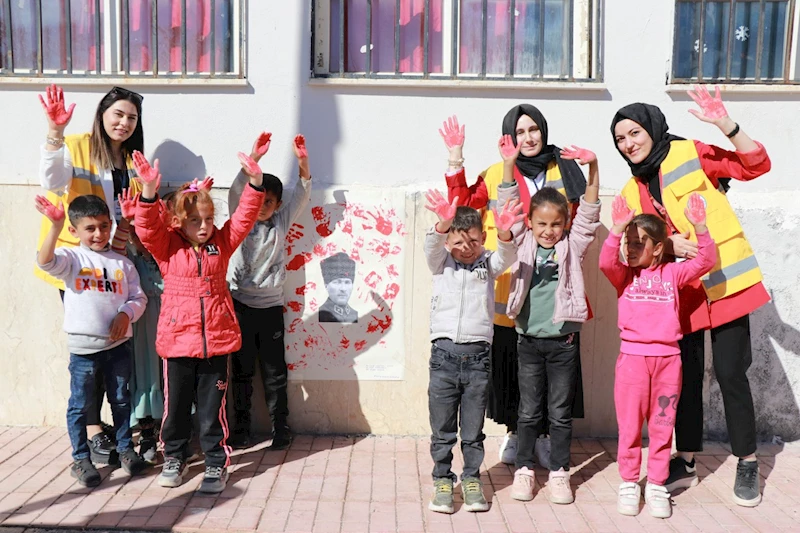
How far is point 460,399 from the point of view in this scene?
4078 mm

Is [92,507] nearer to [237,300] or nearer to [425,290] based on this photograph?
[237,300]

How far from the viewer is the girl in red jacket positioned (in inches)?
164

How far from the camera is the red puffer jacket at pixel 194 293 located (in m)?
4.16

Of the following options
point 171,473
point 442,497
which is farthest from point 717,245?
point 171,473

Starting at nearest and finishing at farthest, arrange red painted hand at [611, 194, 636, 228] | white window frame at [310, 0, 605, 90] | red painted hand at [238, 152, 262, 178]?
red painted hand at [611, 194, 636, 228], red painted hand at [238, 152, 262, 178], white window frame at [310, 0, 605, 90]

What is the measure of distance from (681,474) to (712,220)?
Answer: 1.46m

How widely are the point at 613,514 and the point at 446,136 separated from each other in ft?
7.29

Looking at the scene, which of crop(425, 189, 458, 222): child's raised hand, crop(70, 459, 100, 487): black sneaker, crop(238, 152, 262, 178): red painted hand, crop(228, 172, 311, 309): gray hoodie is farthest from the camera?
crop(228, 172, 311, 309): gray hoodie

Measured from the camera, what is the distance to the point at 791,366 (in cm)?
516

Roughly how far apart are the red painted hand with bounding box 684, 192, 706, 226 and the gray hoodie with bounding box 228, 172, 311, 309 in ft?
7.42

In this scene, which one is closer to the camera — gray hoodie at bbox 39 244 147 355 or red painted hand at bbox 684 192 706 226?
red painted hand at bbox 684 192 706 226

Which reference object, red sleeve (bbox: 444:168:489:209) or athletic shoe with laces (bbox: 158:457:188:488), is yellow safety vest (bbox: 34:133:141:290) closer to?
athletic shoe with laces (bbox: 158:457:188:488)

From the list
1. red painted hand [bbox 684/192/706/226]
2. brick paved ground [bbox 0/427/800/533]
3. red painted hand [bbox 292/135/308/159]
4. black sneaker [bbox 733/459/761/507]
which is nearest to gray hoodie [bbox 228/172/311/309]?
red painted hand [bbox 292/135/308/159]

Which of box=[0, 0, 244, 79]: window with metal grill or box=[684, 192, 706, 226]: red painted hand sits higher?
box=[0, 0, 244, 79]: window with metal grill
